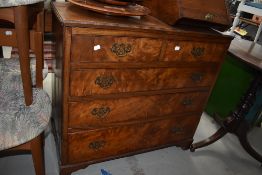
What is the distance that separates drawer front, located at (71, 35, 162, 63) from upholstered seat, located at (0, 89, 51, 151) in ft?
0.96

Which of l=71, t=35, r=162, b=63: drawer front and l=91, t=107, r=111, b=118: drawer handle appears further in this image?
l=91, t=107, r=111, b=118: drawer handle

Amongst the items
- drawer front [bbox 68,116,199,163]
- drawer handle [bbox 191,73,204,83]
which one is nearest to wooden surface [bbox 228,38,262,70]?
drawer handle [bbox 191,73,204,83]

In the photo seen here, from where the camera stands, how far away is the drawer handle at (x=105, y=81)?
4.34ft

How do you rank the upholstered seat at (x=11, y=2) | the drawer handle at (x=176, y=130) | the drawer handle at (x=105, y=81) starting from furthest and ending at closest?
the drawer handle at (x=176, y=130) < the drawer handle at (x=105, y=81) < the upholstered seat at (x=11, y=2)

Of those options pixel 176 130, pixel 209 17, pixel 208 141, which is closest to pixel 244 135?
pixel 208 141

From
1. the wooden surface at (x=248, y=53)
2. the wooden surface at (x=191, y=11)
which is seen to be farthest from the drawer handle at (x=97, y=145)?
the wooden surface at (x=248, y=53)

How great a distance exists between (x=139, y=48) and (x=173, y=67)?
1.04 feet

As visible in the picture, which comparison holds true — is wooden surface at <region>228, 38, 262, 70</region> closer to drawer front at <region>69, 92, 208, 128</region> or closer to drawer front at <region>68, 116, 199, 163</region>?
drawer front at <region>69, 92, 208, 128</region>

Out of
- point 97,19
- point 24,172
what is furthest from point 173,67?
point 24,172

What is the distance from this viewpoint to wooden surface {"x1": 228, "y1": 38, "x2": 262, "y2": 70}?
1684mm

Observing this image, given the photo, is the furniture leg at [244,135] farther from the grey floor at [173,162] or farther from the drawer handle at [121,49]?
the drawer handle at [121,49]

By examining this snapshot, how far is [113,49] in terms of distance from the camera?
1256 millimetres

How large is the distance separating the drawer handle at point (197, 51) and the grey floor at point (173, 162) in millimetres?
923

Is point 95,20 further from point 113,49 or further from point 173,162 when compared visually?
point 173,162
